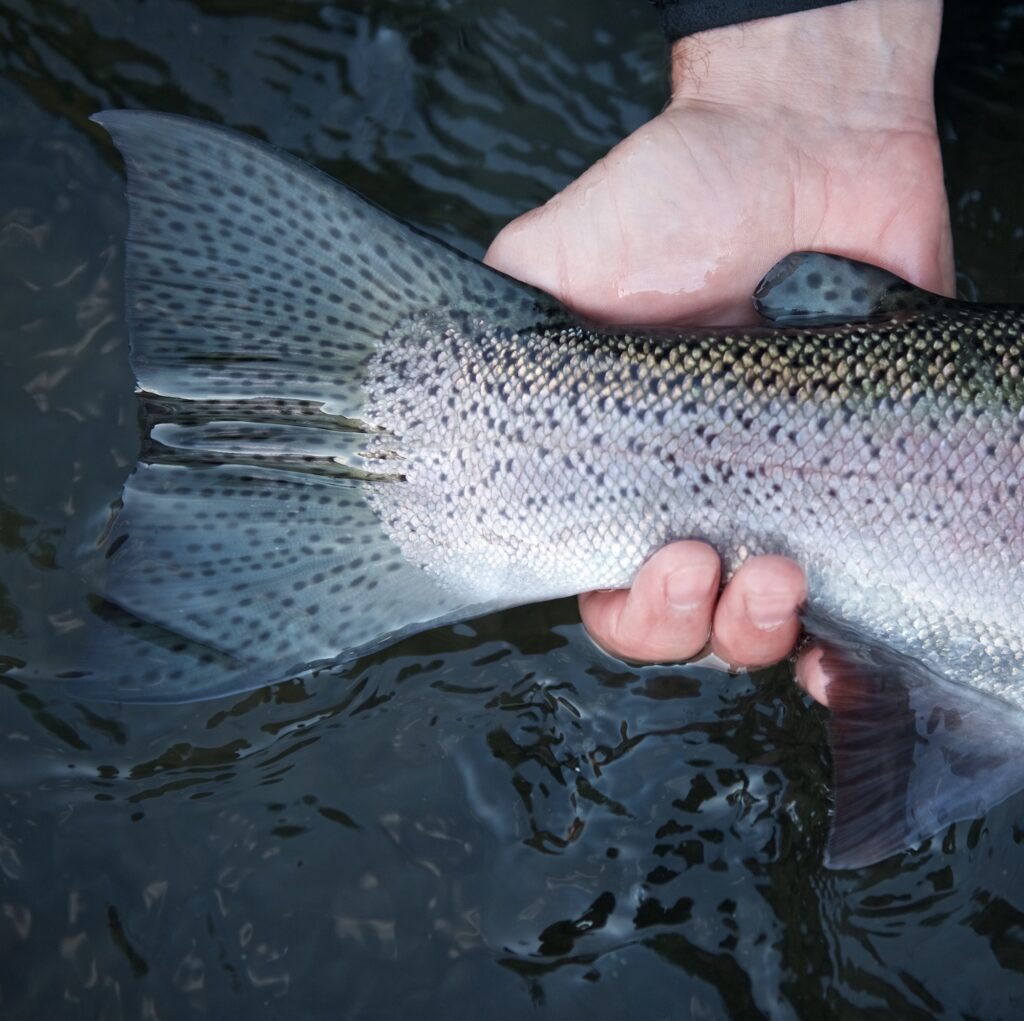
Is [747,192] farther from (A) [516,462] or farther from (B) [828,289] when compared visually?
(A) [516,462]

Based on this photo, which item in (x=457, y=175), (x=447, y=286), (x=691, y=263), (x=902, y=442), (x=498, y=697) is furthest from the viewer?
(x=457, y=175)

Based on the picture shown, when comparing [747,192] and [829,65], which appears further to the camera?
[829,65]

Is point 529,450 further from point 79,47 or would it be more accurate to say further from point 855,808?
point 79,47

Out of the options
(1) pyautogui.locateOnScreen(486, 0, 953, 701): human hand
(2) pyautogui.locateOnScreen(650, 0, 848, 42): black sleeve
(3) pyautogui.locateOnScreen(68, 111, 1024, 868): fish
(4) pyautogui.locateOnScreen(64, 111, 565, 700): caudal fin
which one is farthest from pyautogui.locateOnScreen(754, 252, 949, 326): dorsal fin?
(2) pyautogui.locateOnScreen(650, 0, 848, 42): black sleeve

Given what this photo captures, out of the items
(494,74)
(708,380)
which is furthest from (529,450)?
(494,74)

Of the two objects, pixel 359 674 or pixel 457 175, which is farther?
pixel 457 175

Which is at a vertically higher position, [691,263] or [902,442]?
[691,263]

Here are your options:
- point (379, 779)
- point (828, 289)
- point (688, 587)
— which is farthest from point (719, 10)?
point (379, 779)
